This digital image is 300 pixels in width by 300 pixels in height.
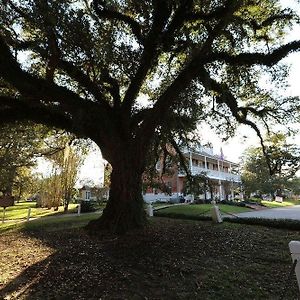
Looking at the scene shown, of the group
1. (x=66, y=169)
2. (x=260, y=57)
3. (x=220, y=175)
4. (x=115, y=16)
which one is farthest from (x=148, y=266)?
(x=220, y=175)

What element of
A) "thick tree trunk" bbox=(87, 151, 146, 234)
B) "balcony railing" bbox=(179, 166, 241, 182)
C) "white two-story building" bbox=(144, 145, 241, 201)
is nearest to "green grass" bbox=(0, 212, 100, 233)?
"thick tree trunk" bbox=(87, 151, 146, 234)

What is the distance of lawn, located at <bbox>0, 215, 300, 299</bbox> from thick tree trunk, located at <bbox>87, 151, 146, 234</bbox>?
536mm

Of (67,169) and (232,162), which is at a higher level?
(232,162)

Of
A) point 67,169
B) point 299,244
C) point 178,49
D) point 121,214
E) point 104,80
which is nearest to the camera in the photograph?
point 299,244

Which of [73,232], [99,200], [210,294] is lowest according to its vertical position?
[210,294]

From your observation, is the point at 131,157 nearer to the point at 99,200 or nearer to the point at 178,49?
the point at 178,49

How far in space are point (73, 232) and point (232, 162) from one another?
55888 millimetres

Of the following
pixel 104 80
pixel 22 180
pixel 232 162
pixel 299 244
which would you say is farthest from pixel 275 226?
pixel 232 162

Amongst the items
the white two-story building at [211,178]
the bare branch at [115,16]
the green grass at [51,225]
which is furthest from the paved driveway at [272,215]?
the white two-story building at [211,178]

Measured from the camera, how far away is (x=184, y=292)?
6.32m

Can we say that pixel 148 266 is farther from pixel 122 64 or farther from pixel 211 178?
pixel 211 178

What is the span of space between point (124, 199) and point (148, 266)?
14.4 feet

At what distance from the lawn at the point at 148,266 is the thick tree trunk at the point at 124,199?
21.1 inches

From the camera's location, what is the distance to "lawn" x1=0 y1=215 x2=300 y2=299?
6391mm
